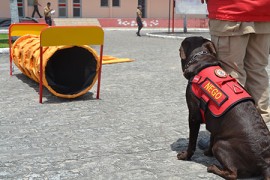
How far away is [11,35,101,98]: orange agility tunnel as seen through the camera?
21.5 feet

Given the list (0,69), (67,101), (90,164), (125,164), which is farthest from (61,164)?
(0,69)

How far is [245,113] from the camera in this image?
3475mm

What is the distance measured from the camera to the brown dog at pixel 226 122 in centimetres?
336

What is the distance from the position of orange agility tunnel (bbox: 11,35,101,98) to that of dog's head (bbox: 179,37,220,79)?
2870 mm

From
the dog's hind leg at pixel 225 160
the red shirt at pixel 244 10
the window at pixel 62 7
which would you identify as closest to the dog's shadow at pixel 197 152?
the dog's hind leg at pixel 225 160

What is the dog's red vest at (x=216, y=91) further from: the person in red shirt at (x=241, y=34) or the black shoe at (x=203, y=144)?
the black shoe at (x=203, y=144)

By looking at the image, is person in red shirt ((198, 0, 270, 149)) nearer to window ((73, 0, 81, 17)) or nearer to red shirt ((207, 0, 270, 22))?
red shirt ((207, 0, 270, 22))

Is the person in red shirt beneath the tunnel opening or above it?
Result: above

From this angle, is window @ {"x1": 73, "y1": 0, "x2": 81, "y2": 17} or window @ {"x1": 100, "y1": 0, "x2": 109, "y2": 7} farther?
window @ {"x1": 100, "y1": 0, "x2": 109, "y2": 7}

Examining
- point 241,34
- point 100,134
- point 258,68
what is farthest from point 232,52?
point 100,134

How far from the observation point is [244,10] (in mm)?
3881

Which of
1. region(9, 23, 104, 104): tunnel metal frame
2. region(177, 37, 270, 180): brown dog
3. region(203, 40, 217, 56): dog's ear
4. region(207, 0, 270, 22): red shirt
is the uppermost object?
region(207, 0, 270, 22): red shirt

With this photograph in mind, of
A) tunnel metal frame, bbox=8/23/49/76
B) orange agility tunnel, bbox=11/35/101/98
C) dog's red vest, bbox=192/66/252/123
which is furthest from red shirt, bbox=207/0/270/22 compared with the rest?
tunnel metal frame, bbox=8/23/49/76

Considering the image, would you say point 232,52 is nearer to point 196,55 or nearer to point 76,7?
point 196,55
